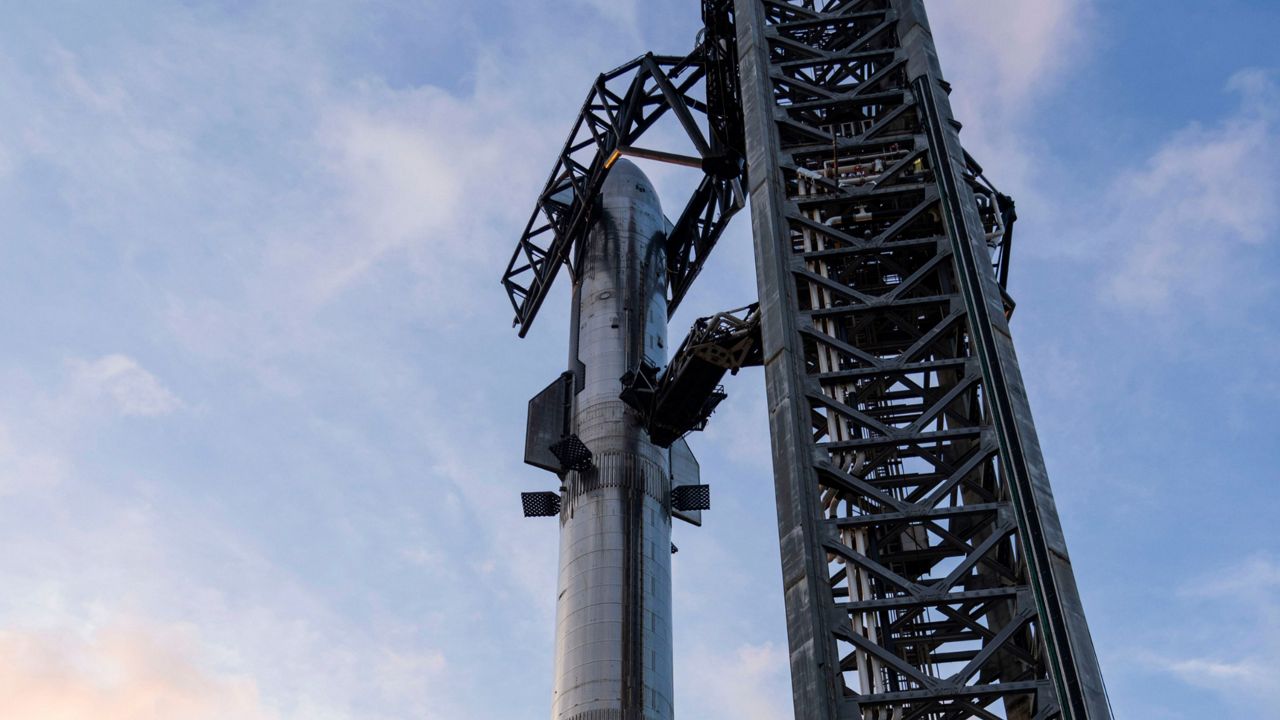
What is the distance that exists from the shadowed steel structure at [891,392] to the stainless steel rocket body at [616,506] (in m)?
17.0

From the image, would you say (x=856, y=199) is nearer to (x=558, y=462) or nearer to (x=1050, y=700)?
(x=1050, y=700)

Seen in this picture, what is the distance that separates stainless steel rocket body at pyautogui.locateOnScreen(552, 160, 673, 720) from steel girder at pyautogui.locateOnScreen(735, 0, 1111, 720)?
1726 centimetres

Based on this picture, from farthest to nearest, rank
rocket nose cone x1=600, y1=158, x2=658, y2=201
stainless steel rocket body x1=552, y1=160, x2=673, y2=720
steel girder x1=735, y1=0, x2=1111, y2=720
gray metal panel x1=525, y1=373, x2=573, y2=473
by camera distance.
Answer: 1. rocket nose cone x1=600, y1=158, x2=658, y2=201
2. gray metal panel x1=525, y1=373, x2=573, y2=473
3. stainless steel rocket body x1=552, y1=160, x2=673, y2=720
4. steel girder x1=735, y1=0, x2=1111, y2=720

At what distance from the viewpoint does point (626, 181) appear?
49.6 meters

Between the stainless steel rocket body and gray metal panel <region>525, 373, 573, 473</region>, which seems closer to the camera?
the stainless steel rocket body

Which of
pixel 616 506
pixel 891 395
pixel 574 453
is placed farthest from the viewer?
pixel 574 453

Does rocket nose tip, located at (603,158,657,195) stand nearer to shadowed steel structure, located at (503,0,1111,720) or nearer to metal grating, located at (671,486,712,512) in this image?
metal grating, located at (671,486,712,512)

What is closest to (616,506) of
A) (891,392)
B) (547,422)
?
(547,422)

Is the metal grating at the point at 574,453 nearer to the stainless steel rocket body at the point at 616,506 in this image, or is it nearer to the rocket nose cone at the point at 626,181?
the stainless steel rocket body at the point at 616,506

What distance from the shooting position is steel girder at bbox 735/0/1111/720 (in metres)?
14.0

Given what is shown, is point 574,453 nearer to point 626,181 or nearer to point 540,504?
point 540,504

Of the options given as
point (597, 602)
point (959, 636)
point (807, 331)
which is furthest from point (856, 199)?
point (597, 602)

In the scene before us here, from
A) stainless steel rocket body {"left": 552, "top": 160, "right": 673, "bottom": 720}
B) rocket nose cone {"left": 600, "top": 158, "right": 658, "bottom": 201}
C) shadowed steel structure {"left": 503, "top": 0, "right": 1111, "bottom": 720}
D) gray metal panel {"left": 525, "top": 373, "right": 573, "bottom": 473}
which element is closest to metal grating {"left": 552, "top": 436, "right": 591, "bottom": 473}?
stainless steel rocket body {"left": 552, "top": 160, "right": 673, "bottom": 720}

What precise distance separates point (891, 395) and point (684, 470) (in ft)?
82.6
